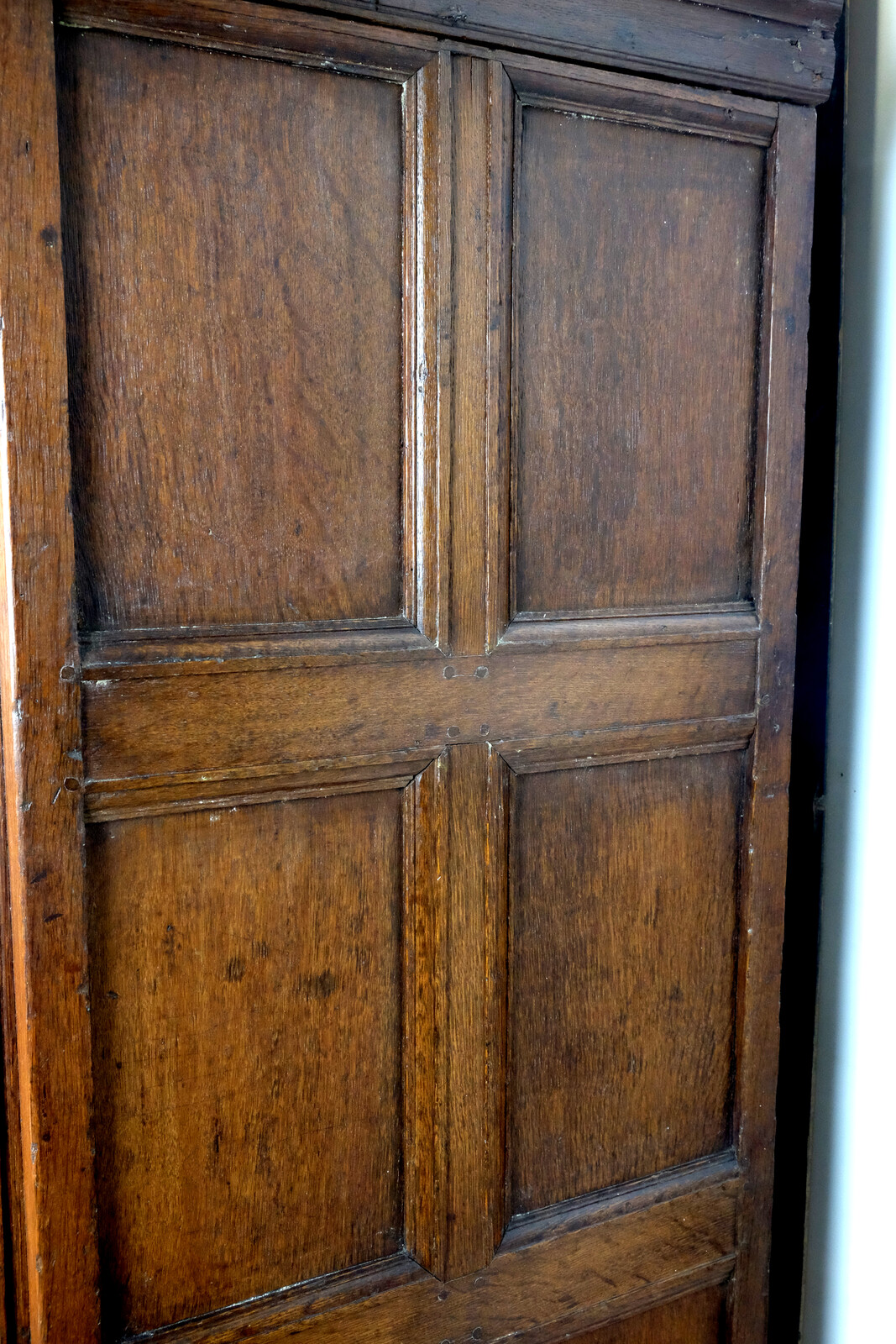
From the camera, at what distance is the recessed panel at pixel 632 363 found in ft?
3.21

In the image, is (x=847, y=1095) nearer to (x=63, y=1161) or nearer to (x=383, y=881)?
(x=383, y=881)

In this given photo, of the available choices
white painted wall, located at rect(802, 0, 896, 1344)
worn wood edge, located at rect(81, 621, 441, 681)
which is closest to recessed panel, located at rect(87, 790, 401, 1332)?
worn wood edge, located at rect(81, 621, 441, 681)

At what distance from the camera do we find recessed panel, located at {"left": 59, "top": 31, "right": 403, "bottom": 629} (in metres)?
0.80

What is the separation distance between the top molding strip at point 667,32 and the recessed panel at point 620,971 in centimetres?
68

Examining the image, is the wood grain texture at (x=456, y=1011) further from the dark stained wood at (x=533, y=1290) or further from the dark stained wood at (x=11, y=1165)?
the dark stained wood at (x=11, y=1165)

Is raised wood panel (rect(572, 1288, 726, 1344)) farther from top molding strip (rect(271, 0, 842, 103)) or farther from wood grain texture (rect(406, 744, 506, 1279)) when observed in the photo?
top molding strip (rect(271, 0, 842, 103))

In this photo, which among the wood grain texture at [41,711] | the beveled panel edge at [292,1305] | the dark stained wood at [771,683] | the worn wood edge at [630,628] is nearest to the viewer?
the wood grain texture at [41,711]

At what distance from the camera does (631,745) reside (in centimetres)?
106

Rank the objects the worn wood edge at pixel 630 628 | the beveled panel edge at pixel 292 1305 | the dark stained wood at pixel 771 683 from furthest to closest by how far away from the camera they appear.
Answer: the dark stained wood at pixel 771 683 → the worn wood edge at pixel 630 628 → the beveled panel edge at pixel 292 1305

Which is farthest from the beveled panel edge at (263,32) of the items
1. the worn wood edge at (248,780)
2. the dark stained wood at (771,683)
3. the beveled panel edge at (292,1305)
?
the beveled panel edge at (292,1305)

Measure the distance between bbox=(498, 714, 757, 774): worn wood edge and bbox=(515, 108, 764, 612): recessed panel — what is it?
0.13 meters

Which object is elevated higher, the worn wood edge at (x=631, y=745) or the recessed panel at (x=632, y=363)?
the recessed panel at (x=632, y=363)

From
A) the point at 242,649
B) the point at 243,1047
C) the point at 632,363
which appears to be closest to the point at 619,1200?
the point at 243,1047

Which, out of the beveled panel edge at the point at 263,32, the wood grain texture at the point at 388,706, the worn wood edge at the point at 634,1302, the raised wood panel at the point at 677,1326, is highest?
the beveled panel edge at the point at 263,32
